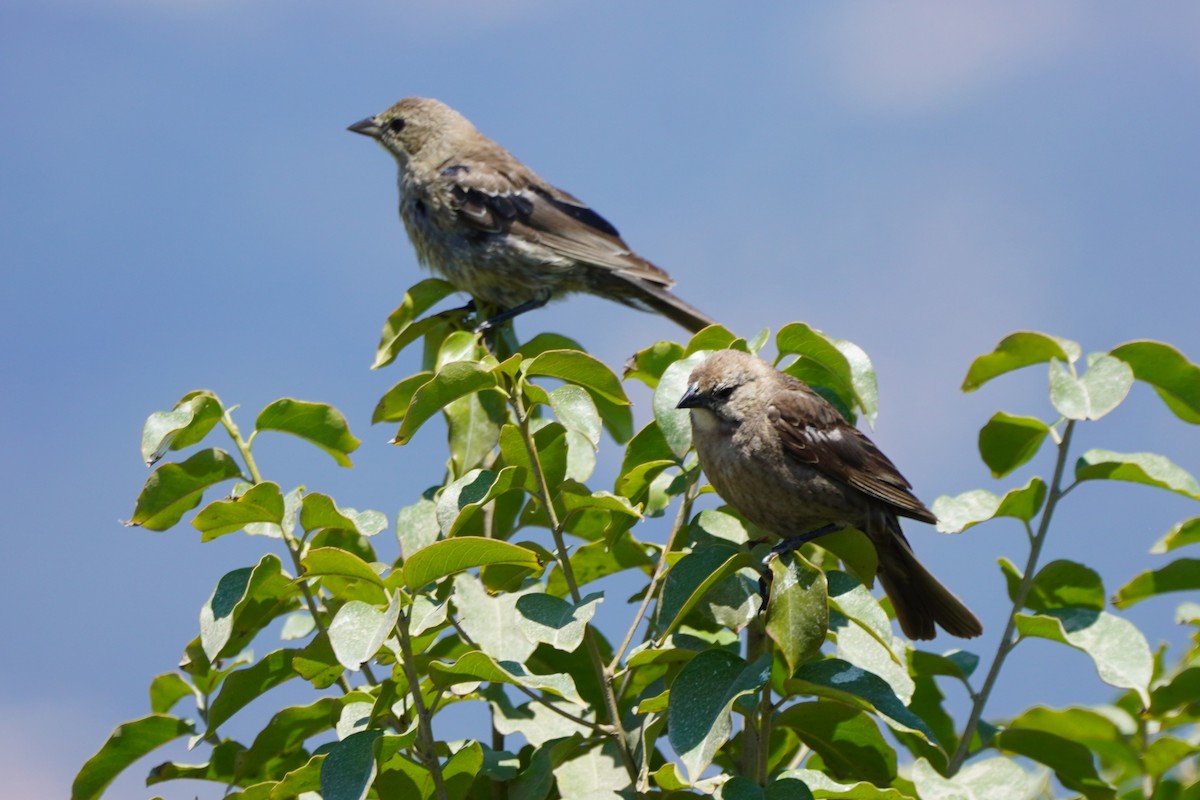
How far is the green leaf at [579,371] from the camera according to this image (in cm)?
267

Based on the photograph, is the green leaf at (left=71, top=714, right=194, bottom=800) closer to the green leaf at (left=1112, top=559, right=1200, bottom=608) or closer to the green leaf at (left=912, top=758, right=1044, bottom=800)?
the green leaf at (left=912, top=758, right=1044, bottom=800)

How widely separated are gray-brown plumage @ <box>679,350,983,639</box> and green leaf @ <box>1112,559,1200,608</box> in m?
0.43

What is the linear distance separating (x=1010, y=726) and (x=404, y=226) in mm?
4425

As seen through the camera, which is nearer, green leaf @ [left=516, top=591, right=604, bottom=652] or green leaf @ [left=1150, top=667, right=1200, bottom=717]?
green leaf @ [left=516, top=591, right=604, bottom=652]

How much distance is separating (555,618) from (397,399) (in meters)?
1.06

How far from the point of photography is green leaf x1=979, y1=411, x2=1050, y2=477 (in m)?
2.96

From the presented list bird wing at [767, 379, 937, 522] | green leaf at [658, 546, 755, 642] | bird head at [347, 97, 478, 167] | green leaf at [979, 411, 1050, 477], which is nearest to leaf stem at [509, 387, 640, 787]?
green leaf at [658, 546, 755, 642]

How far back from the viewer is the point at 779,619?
232 centimetres

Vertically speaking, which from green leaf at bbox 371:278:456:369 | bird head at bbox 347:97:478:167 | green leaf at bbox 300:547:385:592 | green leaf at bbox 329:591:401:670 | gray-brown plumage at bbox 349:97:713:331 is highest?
bird head at bbox 347:97:478:167

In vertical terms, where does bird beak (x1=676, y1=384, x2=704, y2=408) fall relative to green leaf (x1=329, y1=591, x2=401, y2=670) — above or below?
above

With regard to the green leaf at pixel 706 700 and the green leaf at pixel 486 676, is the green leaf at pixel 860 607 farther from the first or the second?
the green leaf at pixel 486 676

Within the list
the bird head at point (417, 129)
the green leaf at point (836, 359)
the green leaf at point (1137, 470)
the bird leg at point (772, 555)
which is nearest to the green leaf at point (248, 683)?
the bird leg at point (772, 555)

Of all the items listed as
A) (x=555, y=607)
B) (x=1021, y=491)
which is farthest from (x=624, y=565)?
(x=1021, y=491)

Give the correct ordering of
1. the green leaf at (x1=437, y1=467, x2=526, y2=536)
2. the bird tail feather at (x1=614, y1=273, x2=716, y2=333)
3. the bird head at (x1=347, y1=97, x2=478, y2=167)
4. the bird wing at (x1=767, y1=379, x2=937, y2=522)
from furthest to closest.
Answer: the bird head at (x1=347, y1=97, x2=478, y2=167)
the bird tail feather at (x1=614, y1=273, x2=716, y2=333)
the bird wing at (x1=767, y1=379, x2=937, y2=522)
the green leaf at (x1=437, y1=467, x2=526, y2=536)
